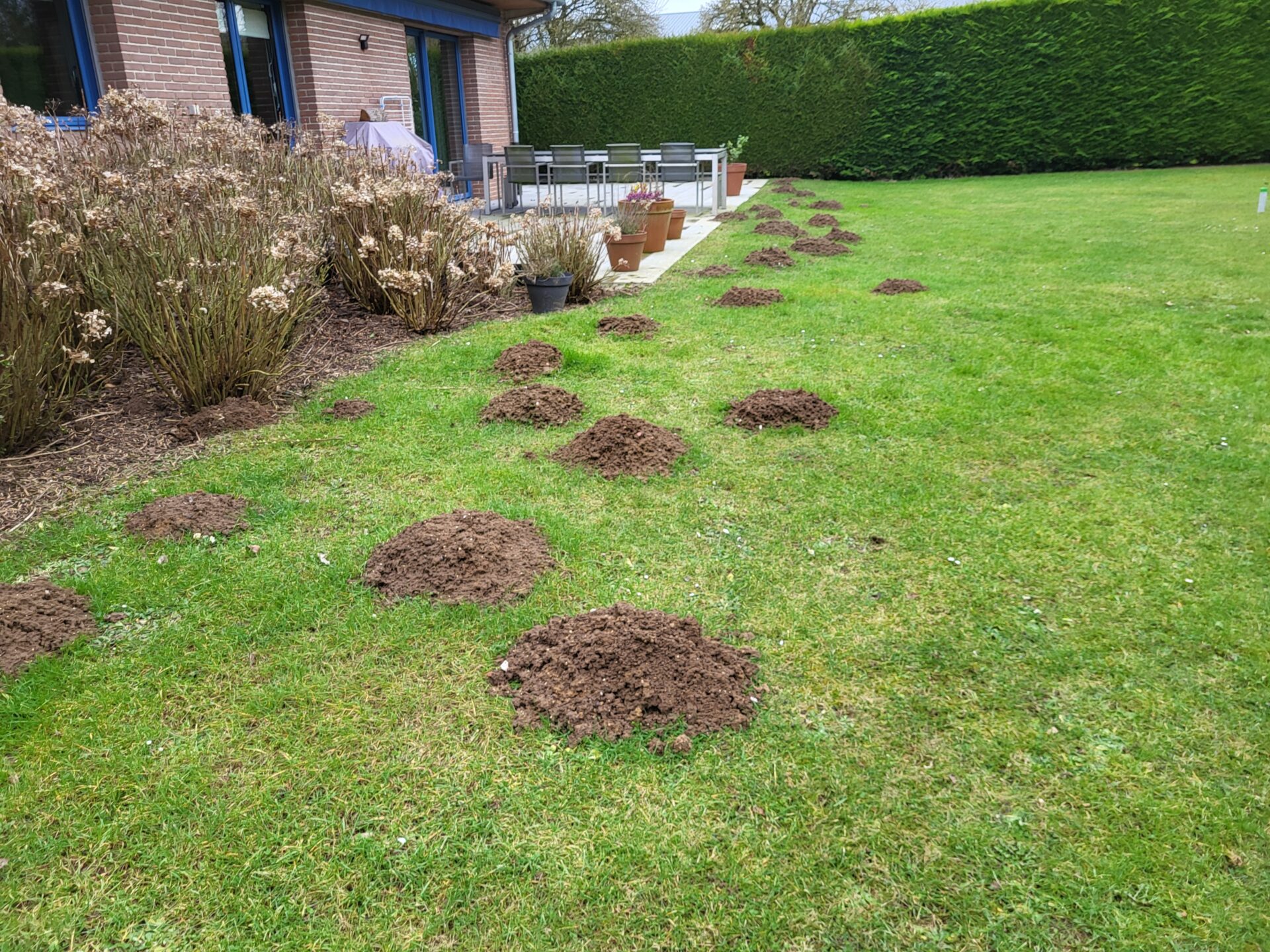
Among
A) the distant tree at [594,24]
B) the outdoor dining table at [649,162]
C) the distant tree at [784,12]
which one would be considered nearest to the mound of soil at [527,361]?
the outdoor dining table at [649,162]

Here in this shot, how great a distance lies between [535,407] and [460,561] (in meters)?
1.76

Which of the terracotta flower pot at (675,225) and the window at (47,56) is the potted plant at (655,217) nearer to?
the terracotta flower pot at (675,225)

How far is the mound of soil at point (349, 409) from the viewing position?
4.82 meters

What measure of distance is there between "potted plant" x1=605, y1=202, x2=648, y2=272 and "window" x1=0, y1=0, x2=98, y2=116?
15.9ft

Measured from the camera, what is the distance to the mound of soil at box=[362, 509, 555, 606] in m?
3.09

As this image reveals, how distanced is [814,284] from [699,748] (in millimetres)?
6408

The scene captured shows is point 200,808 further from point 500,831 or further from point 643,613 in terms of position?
point 643,613

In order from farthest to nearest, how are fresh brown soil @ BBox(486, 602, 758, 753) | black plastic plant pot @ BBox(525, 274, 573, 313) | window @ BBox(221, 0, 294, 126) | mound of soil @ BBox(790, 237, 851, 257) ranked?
1. mound of soil @ BBox(790, 237, 851, 257)
2. window @ BBox(221, 0, 294, 126)
3. black plastic plant pot @ BBox(525, 274, 573, 313)
4. fresh brown soil @ BBox(486, 602, 758, 753)

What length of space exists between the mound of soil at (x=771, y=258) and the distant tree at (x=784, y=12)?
2054cm

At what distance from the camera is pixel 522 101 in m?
21.2

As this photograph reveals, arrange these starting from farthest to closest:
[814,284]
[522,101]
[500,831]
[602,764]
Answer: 1. [522,101]
2. [814,284]
3. [602,764]
4. [500,831]

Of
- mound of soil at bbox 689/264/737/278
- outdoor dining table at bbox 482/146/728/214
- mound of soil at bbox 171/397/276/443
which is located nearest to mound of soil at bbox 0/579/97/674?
mound of soil at bbox 171/397/276/443

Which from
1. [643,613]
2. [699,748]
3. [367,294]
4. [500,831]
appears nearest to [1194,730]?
[699,748]

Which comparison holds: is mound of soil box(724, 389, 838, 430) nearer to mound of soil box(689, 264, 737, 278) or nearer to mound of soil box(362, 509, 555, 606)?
mound of soil box(362, 509, 555, 606)
